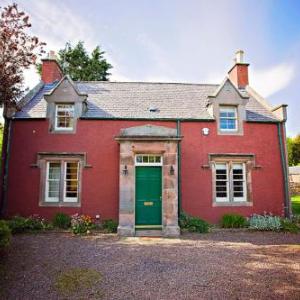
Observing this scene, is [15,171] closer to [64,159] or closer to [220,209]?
[64,159]

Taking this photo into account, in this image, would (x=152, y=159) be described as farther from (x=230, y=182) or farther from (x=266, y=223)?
(x=266, y=223)

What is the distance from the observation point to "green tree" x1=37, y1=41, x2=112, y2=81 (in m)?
31.8

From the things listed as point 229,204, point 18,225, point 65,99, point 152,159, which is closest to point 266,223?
point 229,204

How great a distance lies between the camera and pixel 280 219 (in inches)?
495

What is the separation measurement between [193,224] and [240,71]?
1063 centimetres

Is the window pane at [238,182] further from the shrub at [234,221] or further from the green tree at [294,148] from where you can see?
the green tree at [294,148]

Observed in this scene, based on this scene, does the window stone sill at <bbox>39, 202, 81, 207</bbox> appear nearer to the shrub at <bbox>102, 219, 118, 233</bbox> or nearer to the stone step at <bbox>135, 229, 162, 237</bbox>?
the shrub at <bbox>102, 219, 118, 233</bbox>

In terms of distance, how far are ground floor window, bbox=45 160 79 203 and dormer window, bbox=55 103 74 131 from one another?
6.33 ft

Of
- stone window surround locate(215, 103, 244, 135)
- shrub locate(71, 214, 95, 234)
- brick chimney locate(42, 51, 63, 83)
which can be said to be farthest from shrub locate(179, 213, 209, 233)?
brick chimney locate(42, 51, 63, 83)

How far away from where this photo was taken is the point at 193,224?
11.9 m

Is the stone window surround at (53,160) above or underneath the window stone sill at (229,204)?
above

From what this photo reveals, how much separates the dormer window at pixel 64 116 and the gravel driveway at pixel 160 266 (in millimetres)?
5613

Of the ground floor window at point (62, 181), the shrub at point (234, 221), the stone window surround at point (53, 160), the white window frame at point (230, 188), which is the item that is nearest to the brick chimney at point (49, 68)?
the stone window surround at point (53, 160)

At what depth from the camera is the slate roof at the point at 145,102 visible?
13773 millimetres
